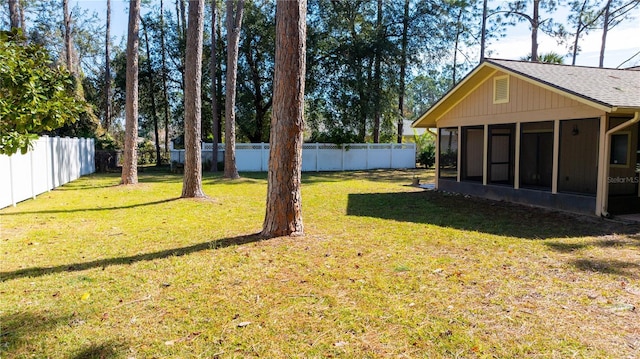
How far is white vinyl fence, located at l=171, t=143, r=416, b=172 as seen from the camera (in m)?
21.6

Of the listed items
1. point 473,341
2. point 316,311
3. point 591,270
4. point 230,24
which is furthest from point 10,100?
point 230,24

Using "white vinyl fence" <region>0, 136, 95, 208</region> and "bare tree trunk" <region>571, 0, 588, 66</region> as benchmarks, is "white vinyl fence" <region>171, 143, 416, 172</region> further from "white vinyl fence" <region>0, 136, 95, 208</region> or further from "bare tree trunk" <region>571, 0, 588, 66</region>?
"bare tree trunk" <region>571, 0, 588, 66</region>

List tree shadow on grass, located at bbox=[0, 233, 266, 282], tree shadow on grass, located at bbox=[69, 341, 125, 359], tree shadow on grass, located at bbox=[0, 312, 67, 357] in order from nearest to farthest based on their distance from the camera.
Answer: tree shadow on grass, located at bbox=[69, 341, 125, 359] < tree shadow on grass, located at bbox=[0, 312, 67, 357] < tree shadow on grass, located at bbox=[0, 233, 266, 282]

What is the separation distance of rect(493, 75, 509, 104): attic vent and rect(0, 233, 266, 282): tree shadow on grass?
7.55 m

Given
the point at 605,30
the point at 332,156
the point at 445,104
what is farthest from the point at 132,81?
the point at 605,30

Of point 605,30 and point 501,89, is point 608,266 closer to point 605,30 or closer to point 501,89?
point 501,89

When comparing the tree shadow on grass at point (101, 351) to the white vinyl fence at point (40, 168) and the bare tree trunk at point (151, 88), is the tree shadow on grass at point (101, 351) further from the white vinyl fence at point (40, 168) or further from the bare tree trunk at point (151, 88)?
the bare tree trunk at point (151, 88)

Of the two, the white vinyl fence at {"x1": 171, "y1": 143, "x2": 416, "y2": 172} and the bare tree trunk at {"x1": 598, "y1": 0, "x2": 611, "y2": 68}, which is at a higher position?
the bare tree trunk at {"x1": 598, "y1": 0, "x2": 611, "y2": 68}

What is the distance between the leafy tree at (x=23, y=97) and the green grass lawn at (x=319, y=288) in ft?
4.99

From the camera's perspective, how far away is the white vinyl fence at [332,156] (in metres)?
21.6

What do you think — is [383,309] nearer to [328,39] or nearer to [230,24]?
[230,24]

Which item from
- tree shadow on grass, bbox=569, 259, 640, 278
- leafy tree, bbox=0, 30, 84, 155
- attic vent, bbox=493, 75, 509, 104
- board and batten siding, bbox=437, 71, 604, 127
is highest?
attic vent, bbox=493, 75, 509, 104

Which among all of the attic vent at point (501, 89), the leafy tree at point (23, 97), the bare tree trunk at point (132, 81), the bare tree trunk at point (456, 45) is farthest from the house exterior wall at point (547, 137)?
the bare tree trunk at point (456, 45)

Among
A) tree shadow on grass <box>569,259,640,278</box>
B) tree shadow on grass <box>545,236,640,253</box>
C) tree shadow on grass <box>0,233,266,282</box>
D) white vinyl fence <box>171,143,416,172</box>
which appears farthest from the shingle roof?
white vinyl fence <box>171,143,416,172</box>
